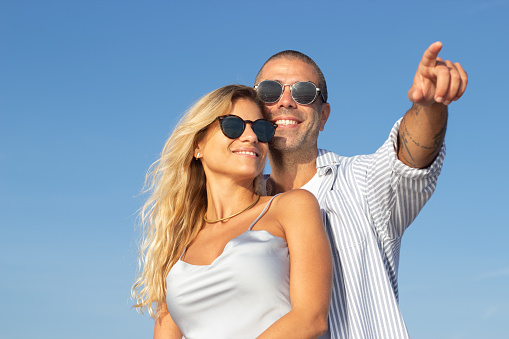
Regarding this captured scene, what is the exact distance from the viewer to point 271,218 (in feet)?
15.4

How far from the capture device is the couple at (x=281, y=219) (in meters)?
4.20

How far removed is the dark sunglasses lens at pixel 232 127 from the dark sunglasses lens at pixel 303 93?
1.29 meters

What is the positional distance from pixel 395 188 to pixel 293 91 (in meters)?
1.97

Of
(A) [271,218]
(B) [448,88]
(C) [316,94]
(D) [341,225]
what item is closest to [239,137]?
(A) [271,218]

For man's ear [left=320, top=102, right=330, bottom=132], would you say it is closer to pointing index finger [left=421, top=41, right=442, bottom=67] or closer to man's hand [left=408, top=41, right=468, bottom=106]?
man's hand [left=408, top=41, right=468, bottom=106]

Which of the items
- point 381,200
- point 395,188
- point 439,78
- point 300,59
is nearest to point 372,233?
point 381,200

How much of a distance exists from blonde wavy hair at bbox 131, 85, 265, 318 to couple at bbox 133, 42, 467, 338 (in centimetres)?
1

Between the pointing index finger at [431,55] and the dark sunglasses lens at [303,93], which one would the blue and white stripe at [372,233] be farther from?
the dark sunglasses lens at [303,93]

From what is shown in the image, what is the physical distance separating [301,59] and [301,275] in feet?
9.91

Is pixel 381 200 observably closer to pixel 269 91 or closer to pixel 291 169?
pixel 291 169

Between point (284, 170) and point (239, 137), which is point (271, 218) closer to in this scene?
point (239, 137)

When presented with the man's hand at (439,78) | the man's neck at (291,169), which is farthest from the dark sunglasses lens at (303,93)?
the man's hand at (439,78)

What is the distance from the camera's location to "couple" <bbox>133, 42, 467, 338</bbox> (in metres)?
4.20

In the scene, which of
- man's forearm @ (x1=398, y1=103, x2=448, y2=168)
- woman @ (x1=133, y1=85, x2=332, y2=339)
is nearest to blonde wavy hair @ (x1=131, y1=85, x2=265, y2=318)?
woman @ (x1=133, y1=85, x2=332, y2=339)
